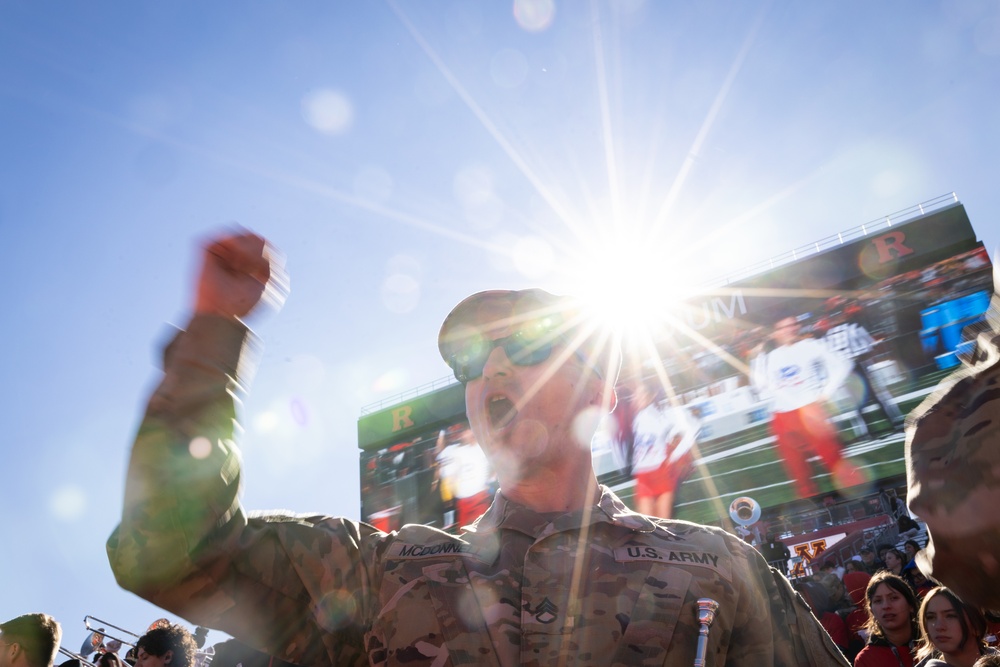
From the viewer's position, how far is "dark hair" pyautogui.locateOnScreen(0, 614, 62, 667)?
495 cm

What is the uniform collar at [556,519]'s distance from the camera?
2.04 m

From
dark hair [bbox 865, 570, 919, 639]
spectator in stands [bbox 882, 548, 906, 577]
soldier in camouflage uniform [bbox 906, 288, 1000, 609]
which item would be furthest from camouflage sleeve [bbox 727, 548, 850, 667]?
spectator in stands [bbox 882, 548, 906, 577]

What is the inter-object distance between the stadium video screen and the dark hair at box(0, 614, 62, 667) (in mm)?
17150

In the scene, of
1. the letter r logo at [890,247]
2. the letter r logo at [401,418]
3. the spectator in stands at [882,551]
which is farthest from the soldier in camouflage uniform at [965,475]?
the letter r logo at [401,418]

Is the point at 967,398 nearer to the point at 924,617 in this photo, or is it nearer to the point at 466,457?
the point at 924,617

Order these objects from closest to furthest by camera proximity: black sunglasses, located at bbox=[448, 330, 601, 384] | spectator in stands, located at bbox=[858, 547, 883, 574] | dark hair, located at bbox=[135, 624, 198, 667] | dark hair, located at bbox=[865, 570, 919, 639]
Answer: black sunglasses, located at bbox=[448, 330, 601, 384], dark hair, located at bbox=[865, 570, 919, 639], dark hair, located at bbox=[135, 624, 198, 667], spectator in stands, located at bbox=[858, 547, 883, 574]

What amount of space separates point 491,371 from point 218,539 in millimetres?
929

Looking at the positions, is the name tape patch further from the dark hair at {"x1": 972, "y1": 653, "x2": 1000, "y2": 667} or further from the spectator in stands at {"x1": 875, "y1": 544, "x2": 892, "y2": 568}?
the spectator in stands at {"x1": 875, "y1": 544, "x2": 892, "y2": 568}

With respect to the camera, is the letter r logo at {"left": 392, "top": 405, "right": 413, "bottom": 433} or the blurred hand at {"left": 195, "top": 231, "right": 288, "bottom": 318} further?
the letter r logo at {"left": 392, "top": 405, "right": 413, "bottom": 433}

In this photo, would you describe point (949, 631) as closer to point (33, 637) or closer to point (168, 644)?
point (168, 644)

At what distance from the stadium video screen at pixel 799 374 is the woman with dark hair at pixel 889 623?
1472 cm

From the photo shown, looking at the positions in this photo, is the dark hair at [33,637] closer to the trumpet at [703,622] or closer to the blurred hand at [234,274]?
the blurred hand at [234,274]

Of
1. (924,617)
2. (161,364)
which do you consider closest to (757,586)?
(161,364)

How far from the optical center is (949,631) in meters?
4.31
